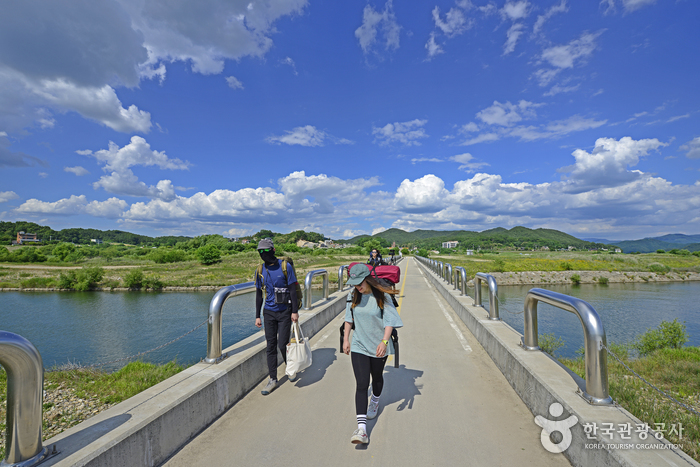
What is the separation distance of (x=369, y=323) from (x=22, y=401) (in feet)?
8.92

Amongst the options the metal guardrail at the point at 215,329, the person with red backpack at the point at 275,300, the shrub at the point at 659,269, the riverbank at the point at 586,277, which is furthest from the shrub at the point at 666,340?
the shrub at the point at 659,269

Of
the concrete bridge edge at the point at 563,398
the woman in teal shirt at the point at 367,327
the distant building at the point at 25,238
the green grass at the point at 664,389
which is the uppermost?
the distant building at the point at 25,238

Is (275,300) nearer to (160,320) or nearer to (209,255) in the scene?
(160,320)

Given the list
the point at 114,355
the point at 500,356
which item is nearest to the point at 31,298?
the point at 114,355

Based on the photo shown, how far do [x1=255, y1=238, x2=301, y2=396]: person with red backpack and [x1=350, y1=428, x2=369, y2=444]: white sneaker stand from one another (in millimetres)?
1762

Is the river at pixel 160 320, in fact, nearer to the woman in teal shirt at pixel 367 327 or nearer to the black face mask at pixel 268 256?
the black face mask at pixel 268 256

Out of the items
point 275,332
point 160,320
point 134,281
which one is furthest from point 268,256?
point 134,281

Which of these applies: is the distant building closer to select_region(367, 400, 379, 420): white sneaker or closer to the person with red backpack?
the person with red backpack

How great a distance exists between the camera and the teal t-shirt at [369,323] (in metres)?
3.53

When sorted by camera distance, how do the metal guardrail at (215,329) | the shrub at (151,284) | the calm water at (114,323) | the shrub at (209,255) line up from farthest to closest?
the shrub at (209,255)
the shrub at (151,284)
the calm water at (114,323)
the metal guardrail at (215,329)

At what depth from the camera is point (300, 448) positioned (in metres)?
3.22

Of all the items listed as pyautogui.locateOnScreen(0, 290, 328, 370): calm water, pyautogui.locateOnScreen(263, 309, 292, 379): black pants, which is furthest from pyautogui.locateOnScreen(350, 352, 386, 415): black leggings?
pyautogui.locateOnScreen(0, 290, 328, 370): calm water

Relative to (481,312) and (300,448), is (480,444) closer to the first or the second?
(300,448)

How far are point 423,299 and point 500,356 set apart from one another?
8803 mm
